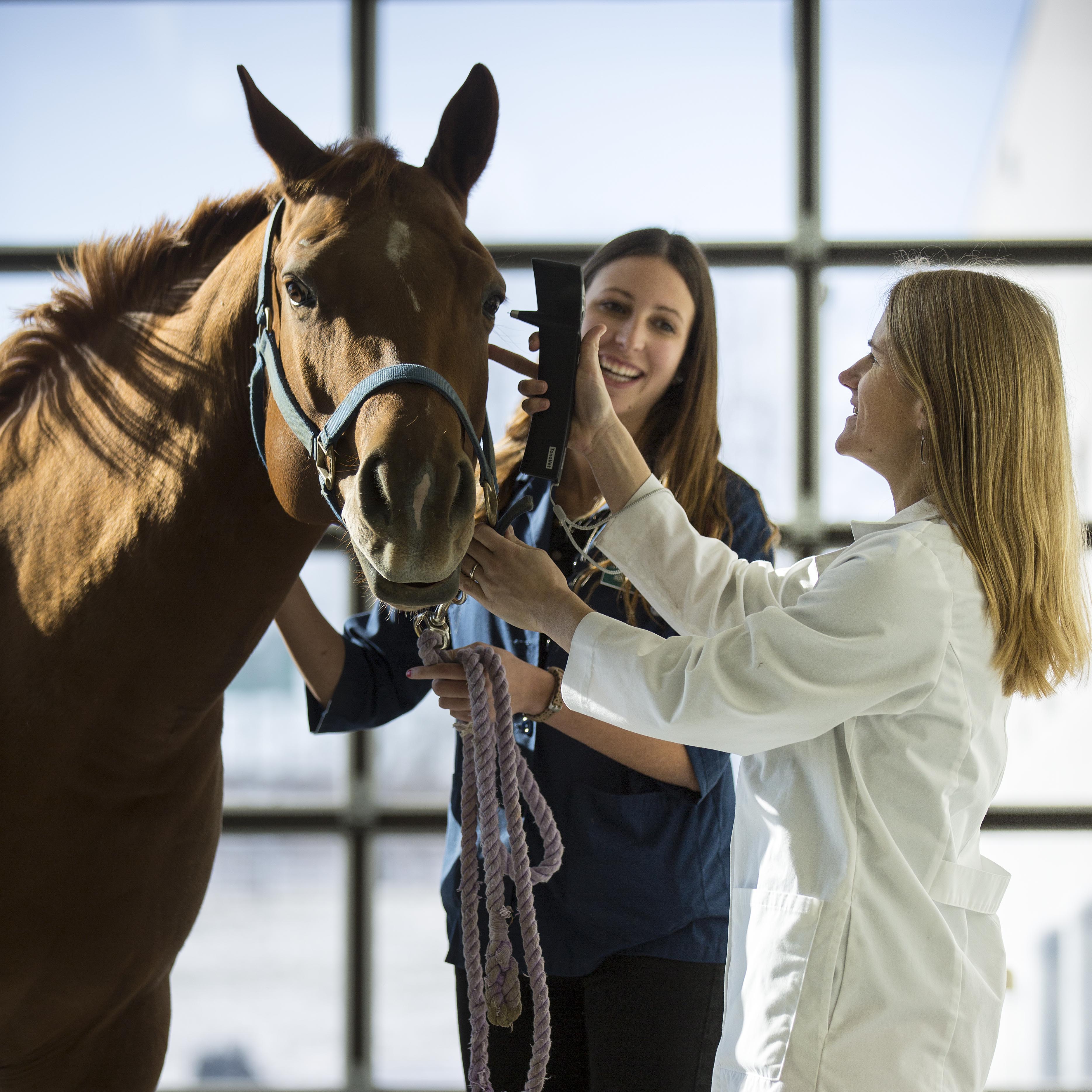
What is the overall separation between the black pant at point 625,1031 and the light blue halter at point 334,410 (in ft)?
1.86

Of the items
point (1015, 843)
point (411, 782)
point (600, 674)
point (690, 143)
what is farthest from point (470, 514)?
point (1015, 843)

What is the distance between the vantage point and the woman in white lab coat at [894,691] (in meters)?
0.80

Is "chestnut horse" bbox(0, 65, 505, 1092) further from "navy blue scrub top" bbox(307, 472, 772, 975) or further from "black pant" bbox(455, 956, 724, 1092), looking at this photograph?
"black pant" bbox(455, 956, 724, 1092)

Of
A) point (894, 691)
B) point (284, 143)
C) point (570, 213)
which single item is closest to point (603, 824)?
point (894, 691)

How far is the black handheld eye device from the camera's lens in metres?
1.02

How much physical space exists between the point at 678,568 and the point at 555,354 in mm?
269

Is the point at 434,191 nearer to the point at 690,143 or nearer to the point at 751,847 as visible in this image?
the point at 751,847

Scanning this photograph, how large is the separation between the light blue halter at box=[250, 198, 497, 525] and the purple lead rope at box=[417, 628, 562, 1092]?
0.17m

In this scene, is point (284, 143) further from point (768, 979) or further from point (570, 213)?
point (570, 213)

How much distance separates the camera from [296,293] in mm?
858

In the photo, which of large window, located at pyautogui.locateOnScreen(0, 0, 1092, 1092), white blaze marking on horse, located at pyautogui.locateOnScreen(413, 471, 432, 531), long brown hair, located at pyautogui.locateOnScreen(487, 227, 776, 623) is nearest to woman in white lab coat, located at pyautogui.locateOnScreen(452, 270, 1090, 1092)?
white blaze marking on horse, located at pyautogui.locateOnScreen(413, 471, 432, 531)

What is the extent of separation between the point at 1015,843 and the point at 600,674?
1.83 metres

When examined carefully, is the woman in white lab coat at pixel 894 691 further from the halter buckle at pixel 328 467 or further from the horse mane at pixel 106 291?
the horse mane at pixel 106 291

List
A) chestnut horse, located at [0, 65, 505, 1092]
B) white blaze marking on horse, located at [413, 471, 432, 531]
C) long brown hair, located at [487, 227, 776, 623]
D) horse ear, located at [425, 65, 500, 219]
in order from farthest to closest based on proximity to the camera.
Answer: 1. long brown hair, located at [487, 227, 776, 623]
2. horse ear, located at [425, 65, 500, 219]
3. chestnut horse, located at [0, 65, 505, 1092]
4. white blaze marking on horse, located at [413, 471, 432, 531]
